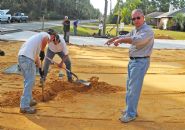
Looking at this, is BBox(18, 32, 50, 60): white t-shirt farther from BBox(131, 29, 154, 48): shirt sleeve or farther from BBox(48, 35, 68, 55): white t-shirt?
BBox(48, 35, 68, 55): white t-shirt

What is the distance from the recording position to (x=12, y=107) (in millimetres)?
8281

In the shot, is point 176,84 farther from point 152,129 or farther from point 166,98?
point 152,129

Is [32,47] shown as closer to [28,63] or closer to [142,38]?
[28,63]

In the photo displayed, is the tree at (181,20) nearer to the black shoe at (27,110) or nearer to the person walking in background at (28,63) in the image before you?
the person walking in background at (28,63)

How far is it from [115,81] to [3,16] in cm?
4036

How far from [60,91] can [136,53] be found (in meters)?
3.13

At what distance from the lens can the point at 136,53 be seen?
7359 mm

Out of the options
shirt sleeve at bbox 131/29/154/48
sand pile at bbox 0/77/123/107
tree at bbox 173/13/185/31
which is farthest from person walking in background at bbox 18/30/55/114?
tree at bbox 173/13/185/31

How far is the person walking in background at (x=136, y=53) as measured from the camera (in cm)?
717

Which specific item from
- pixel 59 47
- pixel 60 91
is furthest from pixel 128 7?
pixel 60 91

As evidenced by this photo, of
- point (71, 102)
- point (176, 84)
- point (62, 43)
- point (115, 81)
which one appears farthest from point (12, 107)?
point (176, 84)

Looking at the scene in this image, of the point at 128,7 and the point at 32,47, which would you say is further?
the point at 128,7

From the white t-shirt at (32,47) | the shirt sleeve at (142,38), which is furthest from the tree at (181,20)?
the shirt sleeve at (142,38)

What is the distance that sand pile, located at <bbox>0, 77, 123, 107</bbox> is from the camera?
890 centimetres
